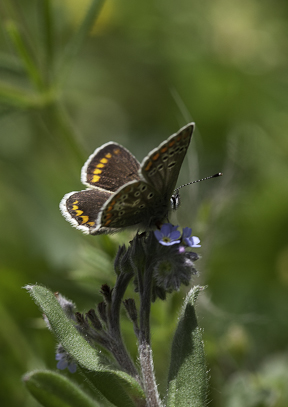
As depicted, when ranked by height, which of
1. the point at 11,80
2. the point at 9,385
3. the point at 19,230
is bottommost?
the point at 9,385

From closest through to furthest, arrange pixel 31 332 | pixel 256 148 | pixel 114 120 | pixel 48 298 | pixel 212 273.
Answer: pixel 48 298
pixel 31 332
pixel 212 273
pixel 256 148
pixel 114 120

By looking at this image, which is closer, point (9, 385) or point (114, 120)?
A: point (9, 385)

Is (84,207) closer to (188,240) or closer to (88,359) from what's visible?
(188,240)

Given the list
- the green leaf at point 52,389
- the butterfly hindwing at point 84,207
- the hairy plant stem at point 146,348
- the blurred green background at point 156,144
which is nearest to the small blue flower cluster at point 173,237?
the hairy plant stem at point 146,348

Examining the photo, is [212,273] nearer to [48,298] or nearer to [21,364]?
[21,364]

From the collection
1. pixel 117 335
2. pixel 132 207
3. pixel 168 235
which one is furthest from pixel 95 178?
pixel 117 335

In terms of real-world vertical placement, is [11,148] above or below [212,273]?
above

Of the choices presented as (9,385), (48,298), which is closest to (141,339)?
(48,298)

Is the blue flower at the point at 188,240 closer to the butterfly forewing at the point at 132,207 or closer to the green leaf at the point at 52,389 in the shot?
the butterfly forewing at the point at 132,207
